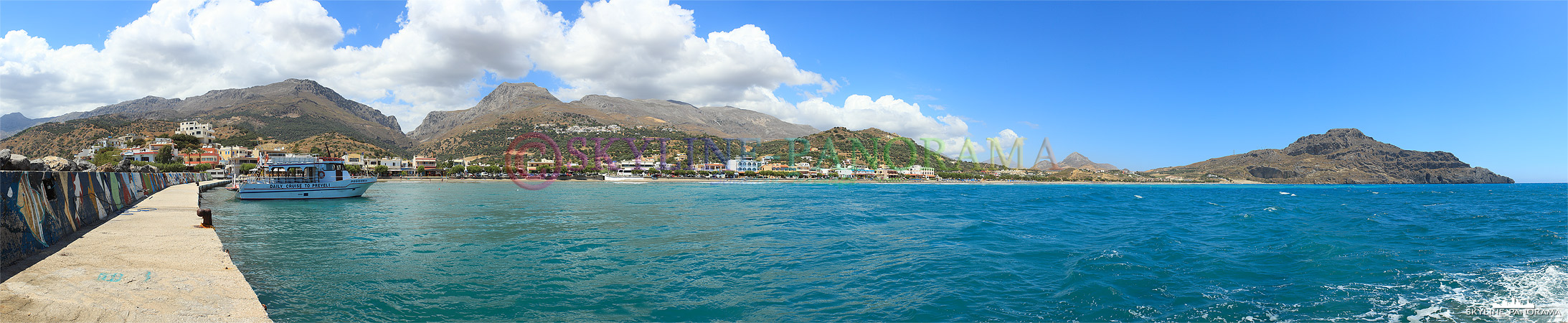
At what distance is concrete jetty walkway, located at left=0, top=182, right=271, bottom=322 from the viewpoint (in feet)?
15.0

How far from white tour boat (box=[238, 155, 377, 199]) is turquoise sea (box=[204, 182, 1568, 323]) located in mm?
19034

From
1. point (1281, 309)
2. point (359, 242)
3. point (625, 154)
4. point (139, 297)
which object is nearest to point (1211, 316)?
point (1281, 309)

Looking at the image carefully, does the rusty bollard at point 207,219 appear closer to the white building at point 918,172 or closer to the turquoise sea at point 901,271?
the turquoise sea at point 901,271

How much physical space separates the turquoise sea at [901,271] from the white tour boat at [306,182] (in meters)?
19.0

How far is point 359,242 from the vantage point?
13461mm

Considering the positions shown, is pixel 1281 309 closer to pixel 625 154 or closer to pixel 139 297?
pixel 139 297

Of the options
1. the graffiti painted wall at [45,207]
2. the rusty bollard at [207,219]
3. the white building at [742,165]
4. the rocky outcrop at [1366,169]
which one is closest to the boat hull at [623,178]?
the white building at [742,165]

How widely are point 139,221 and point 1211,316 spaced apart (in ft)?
64.4

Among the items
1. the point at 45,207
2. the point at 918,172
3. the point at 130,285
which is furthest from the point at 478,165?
the point at 130,285

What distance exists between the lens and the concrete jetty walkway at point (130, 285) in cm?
457

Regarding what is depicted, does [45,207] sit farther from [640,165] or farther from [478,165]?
[640,165]

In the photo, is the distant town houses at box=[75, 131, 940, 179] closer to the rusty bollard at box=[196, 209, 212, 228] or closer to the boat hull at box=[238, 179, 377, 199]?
the boat hull at box=[238, 179, 377, 199]

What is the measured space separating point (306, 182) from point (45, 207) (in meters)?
32.3

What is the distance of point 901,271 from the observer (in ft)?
32.0
